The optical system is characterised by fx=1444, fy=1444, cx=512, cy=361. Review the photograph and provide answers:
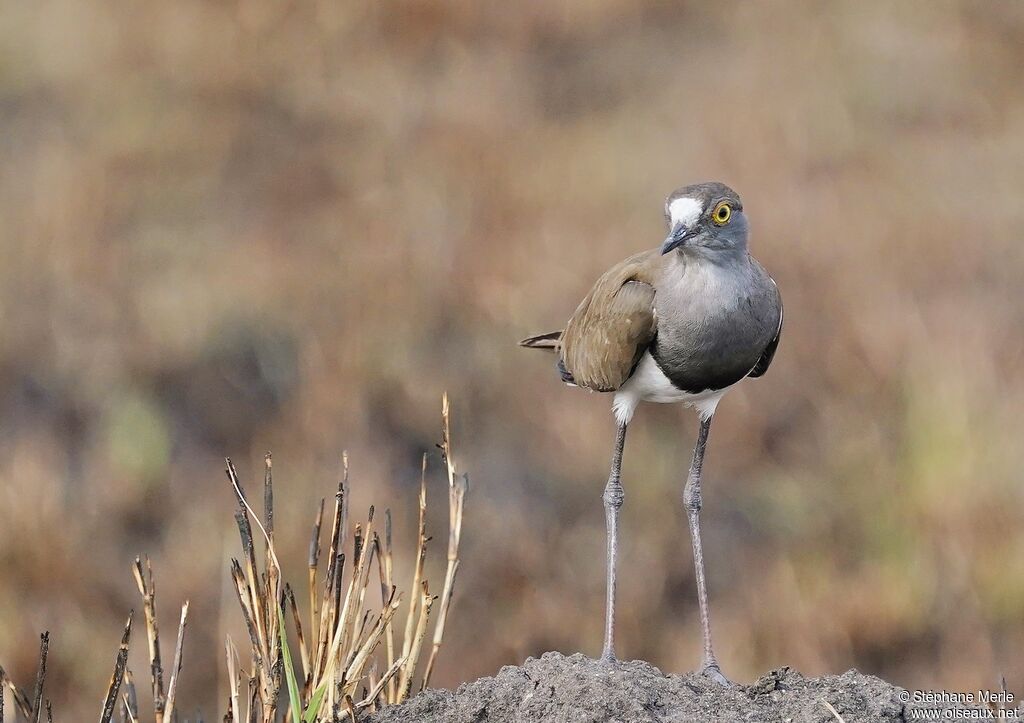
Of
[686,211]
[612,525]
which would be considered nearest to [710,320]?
[686,211]

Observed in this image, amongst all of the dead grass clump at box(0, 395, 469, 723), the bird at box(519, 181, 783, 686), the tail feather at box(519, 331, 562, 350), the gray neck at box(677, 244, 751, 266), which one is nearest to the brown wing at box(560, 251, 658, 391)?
the bird at box(519, 181, 783, 686)

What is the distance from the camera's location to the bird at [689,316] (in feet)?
13.2

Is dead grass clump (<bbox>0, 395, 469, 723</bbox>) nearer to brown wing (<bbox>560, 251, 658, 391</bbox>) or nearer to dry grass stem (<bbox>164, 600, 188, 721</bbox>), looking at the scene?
dry grass stem (<bbox>164, 600, 188, 721</bbox>)

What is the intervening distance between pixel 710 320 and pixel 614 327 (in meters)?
0.31

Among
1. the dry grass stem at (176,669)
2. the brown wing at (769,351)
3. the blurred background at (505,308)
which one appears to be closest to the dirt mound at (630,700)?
the dry grass stem at (176,669)

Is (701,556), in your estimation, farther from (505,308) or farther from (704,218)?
(505,308)

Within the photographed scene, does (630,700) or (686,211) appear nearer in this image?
(630,700)

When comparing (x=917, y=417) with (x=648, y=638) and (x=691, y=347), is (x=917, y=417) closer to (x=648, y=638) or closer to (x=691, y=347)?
(x=648, y=638)

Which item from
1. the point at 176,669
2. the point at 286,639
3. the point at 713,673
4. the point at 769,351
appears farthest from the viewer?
the point at 769,351

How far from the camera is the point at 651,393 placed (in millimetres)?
4305

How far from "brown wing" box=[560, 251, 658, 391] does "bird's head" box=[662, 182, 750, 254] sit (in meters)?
0.21

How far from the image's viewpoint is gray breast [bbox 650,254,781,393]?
402cm

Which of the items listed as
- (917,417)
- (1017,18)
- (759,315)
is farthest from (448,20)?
(759,315)

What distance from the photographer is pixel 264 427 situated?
772cm
